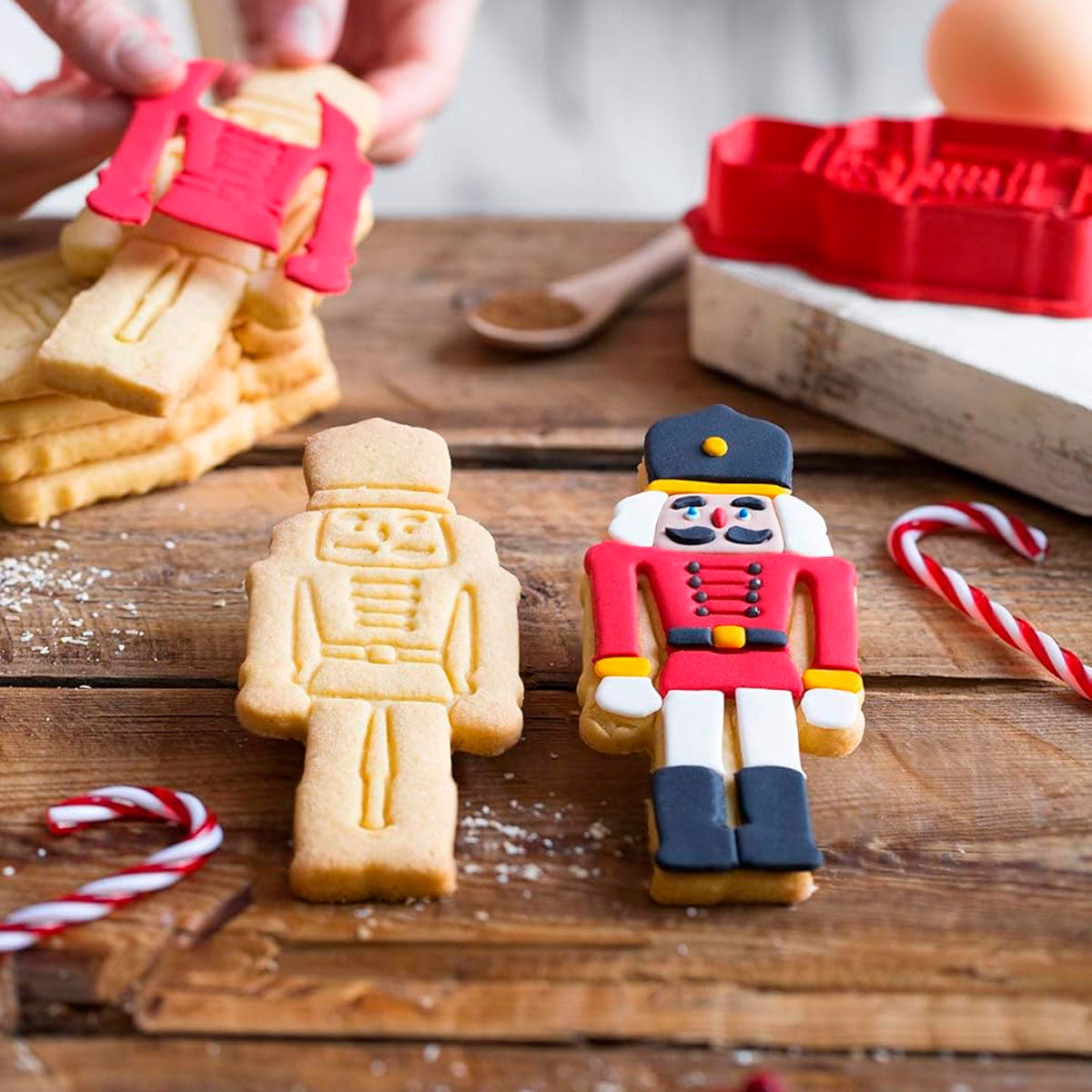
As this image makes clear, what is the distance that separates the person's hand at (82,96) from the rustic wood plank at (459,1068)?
82 centimetres

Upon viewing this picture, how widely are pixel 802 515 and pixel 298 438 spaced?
0.53 meters

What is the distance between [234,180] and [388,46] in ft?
1.77

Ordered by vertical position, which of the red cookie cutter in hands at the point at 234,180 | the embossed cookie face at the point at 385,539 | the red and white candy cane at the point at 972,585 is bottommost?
the red and white candy cane at the point at 972,585

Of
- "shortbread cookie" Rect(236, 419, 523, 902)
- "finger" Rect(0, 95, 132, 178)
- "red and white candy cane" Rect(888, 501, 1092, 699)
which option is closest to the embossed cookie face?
"shortbread cookie" Rect(236, 419, 523, 902)

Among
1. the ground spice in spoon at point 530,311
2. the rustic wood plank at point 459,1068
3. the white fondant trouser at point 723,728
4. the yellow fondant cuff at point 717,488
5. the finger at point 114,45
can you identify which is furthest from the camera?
the ground spice in spoon at point 530,311

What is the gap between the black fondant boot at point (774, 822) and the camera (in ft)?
2.77

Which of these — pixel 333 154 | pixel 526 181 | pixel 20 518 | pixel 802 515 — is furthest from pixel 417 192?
pixel 802 515

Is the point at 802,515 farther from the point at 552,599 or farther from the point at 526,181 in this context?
the point at 526,181

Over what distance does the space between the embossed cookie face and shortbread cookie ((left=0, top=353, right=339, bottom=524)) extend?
0.29 meters

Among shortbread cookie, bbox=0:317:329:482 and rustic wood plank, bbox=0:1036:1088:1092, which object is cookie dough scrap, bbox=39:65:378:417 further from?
rustic wood plank, bbox=0:1036:1088:1092

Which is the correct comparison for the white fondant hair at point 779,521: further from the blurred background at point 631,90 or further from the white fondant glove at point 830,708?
the blurred background at point 631,90

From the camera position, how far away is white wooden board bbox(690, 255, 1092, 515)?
1.21 m

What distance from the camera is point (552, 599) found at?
1138 mm

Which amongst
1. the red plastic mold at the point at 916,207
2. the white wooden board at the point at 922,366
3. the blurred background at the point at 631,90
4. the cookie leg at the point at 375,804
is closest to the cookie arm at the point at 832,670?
the cookie leg at the point at 375,804
